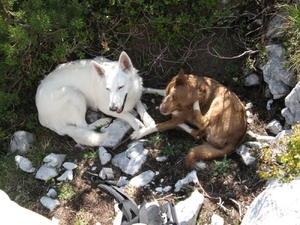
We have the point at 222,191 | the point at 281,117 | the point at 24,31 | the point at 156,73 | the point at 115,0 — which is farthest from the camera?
the point at 156,73

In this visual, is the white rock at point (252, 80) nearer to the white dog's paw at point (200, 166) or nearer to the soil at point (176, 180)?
the soil at point (176, 180)

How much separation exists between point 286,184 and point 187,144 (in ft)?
4.91

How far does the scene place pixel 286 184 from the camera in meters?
3.11

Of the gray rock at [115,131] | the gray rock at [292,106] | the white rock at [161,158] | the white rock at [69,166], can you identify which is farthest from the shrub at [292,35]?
the white rock at [69,166]

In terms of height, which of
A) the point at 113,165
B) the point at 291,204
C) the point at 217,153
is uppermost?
the point at 291,204

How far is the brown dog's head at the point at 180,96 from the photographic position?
174 inches

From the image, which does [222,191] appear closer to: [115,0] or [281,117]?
[281,117]

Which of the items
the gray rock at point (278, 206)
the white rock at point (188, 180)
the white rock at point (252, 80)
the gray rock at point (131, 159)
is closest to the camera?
the gray rock at point (278, 206)

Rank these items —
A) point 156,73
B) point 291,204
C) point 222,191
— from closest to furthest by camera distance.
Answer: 1. point 291,204
2. point 222,191
3. point 156,73

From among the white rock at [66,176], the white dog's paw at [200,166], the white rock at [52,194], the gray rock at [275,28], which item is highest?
the gray rock at [275,28]

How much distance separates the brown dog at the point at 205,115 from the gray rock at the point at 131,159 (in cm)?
20

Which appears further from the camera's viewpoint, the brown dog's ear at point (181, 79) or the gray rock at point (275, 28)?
the gray rock at point (275, 28)

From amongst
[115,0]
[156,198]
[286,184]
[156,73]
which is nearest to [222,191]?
[156,198]

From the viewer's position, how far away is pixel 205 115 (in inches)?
175
